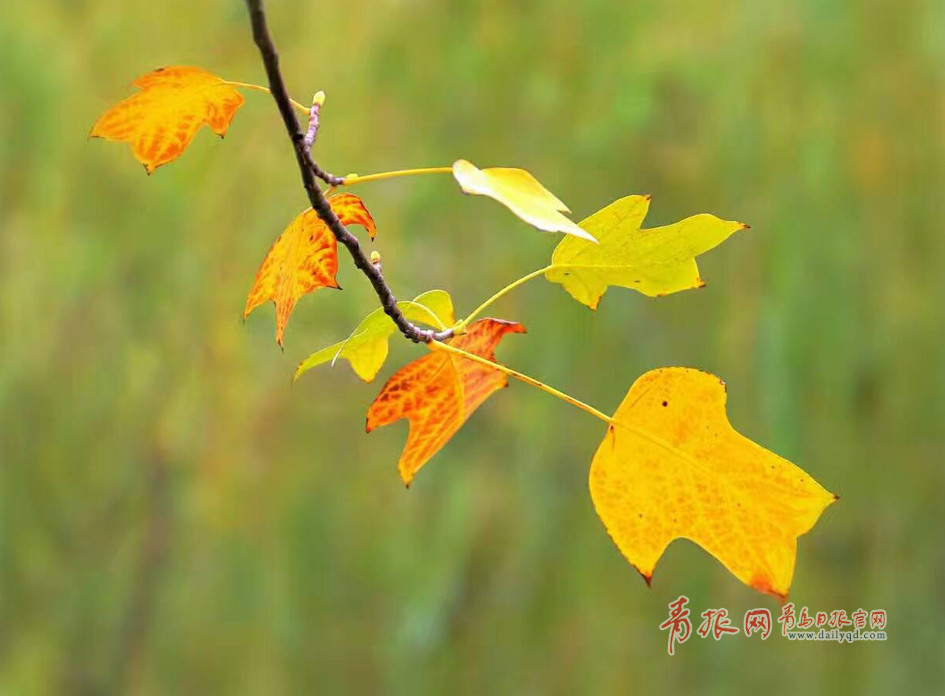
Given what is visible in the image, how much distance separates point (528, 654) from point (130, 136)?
74 centimetres

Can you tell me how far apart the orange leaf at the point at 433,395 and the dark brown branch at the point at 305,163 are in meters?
0.03

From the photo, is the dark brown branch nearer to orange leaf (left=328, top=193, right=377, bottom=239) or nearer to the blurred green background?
orange leaf (left=328, top=193, right=377, bottom=239)

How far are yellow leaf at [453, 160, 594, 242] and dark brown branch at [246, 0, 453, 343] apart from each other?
0.09ft

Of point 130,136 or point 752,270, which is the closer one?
point 130,136

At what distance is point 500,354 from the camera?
33.5 inches

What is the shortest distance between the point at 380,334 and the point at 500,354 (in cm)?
61

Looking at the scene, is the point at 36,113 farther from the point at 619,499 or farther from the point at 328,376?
the point at 619,499

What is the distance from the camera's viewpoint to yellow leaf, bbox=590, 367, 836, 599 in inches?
8.4

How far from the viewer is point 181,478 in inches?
34.9

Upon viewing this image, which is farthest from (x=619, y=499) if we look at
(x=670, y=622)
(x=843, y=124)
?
(x=843, y=124)

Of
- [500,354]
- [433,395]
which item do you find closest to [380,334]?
[433,395]

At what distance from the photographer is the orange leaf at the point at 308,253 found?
230 millimetres

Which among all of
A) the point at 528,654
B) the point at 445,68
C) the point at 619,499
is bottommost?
the point at 619,499

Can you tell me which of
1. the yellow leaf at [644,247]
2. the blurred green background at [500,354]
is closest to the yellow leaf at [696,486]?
the yellow leaf at [644,247]
